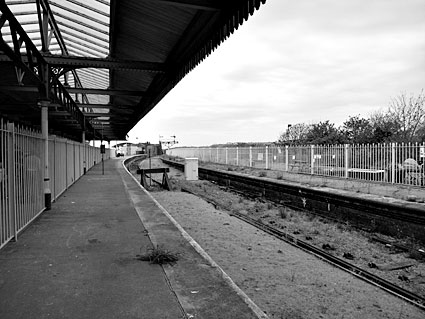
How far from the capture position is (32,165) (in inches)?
301

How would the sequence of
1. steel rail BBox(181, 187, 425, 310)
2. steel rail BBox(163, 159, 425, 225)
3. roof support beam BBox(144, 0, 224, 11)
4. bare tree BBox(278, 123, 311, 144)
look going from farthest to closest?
bare tree BBox(278, 123, 311, 144) → steel rail BBox(163, 159, 425, 225) → roof support beam BBox(144, 0, 224, 11) → steel rail BBox(181, 187, 425, 310)

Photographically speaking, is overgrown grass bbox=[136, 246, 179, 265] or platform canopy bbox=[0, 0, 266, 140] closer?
overgrown grass bbox=[136, 246, 179, 265]

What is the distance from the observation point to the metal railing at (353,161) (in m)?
14.6

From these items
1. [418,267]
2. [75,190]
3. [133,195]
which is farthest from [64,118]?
[418,267]

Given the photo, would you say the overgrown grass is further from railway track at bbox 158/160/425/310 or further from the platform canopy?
the platform canopy

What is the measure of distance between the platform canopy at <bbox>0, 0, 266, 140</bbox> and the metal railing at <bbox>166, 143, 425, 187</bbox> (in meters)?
9.64

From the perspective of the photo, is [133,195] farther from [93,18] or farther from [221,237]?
[93,18]

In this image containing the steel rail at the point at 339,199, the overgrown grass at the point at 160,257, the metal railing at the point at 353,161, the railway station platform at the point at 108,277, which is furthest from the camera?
the metal railing at the point at 353,161

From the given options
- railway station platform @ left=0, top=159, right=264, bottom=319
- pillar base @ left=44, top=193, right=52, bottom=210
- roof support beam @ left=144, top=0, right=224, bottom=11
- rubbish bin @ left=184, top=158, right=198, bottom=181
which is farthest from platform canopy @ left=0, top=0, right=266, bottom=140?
rubbish bin @ left=184, top=158, right=198, bottom=181

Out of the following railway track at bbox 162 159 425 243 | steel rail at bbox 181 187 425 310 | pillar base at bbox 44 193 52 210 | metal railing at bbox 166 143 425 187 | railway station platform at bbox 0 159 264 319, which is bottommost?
steel rail at bbox 181 187 425 310

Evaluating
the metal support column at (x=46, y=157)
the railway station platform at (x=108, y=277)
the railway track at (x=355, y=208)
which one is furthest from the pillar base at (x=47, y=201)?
the railway track at (x=355, y=208)

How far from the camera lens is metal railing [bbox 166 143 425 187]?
1456 cm

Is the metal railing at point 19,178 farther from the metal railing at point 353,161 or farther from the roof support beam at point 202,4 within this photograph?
the metal railing at point 353,161

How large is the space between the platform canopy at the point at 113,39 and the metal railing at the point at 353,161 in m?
9.64
